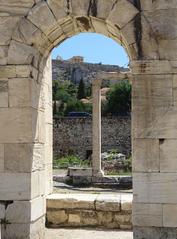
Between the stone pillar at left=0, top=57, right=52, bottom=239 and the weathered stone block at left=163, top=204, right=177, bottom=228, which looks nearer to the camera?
the weathered stone block at left=163, top=204, right=177, bottom=228

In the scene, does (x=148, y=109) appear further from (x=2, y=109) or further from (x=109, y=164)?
(x=109, y=164)

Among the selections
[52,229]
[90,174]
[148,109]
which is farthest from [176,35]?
[90,174]

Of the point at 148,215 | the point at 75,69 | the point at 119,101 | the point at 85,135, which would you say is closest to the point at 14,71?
the point at 148,215

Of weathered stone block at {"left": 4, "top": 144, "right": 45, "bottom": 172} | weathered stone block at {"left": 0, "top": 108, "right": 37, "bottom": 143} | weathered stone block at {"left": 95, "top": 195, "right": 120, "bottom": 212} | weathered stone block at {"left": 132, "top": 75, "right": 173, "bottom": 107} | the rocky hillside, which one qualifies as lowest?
weathered stone block at {"left": 95, "top": 195, "right": 120, "bottom": 212}

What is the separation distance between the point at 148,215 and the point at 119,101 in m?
45.2

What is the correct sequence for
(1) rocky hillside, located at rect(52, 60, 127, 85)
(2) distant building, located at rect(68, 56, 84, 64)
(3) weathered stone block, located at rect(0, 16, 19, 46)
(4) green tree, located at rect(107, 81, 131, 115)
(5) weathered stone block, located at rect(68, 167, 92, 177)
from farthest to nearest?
(2) distant building, located at rect(68, 56, 84, 64) → (1) rocky hillside, located at rect(52, 60, 127, 85) → (4) green tree, located at rect(107, 81, 131, 115) → (5) weathered stone block, located at rect(68, 167, 92, 177) → (3) weathered stone block, located at rect(0, 16, 19, 46)

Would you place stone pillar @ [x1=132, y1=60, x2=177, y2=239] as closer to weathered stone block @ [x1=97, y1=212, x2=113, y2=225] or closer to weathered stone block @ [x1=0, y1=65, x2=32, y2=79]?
weathered stone block @ [x1=0, y1=65, x2=32, y2=79]

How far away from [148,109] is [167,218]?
1493mm

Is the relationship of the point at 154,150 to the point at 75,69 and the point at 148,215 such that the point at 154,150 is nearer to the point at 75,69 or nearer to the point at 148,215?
the point at 148,215

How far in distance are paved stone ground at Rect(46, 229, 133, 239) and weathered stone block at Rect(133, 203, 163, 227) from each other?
1.63 meters

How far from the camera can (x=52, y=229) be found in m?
8.20

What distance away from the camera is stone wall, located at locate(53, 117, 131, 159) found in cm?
4153

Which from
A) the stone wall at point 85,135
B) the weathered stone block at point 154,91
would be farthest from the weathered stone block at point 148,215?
the stone wall at point 85,135

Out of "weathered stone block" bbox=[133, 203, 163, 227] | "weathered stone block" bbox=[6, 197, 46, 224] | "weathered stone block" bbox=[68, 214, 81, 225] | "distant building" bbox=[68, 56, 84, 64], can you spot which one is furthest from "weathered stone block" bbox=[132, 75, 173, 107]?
"distant building" bbox=[68, 56, 84, 64]
